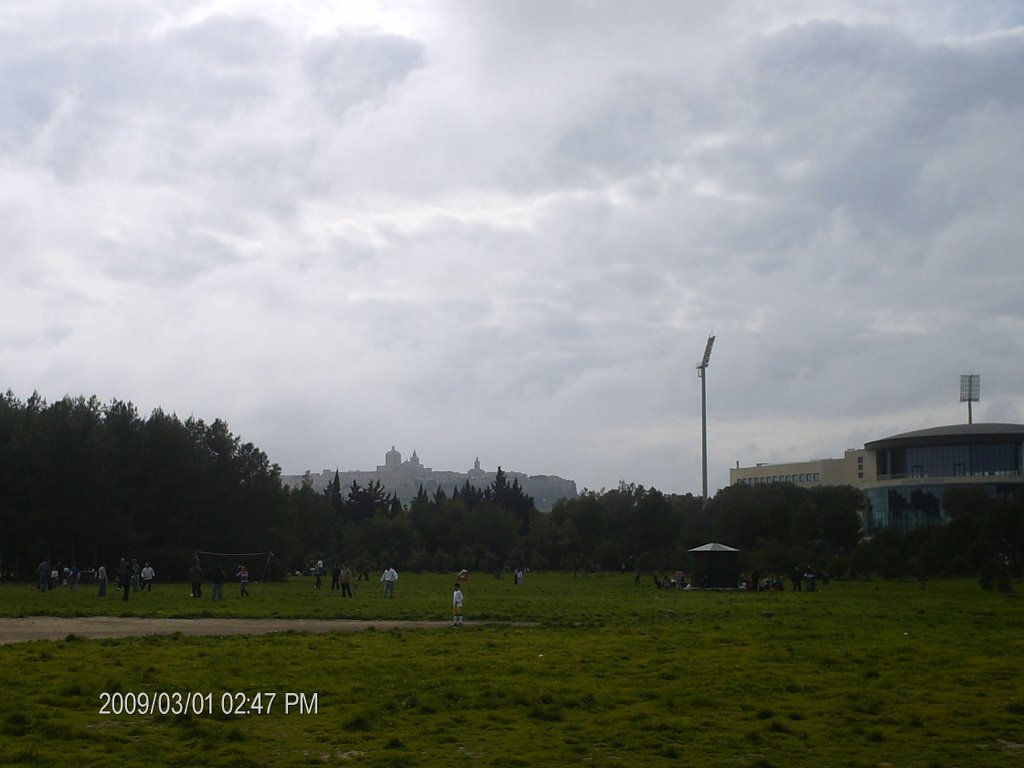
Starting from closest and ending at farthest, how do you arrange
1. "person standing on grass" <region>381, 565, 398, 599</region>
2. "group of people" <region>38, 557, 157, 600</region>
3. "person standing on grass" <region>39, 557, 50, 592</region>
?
"group of people" <region>38, 557, 157, 600</region> < "person standing on grass" <region>381, 565, 398, 599</region> < "person standing on grass" <region>39, 557, 50, 592</region>

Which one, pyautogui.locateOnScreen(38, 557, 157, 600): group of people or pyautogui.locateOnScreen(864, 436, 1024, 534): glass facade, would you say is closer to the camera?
pyautogui.locateOnScreen(38, 557, 157, 600): group of people

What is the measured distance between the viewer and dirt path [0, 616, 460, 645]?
30109 millimetres

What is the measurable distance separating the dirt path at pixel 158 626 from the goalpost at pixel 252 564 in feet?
157

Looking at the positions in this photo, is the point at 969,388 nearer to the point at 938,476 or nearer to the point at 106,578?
the point at 938,476

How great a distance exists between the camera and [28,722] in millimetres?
15492

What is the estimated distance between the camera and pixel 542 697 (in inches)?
729

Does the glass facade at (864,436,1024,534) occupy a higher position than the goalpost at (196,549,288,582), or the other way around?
the glass facade at (864,436,1024,534)

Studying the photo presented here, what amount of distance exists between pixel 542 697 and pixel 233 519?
3196 inches

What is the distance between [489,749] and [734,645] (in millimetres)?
13988

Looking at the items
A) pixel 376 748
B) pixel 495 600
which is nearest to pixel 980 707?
pixel 376 748

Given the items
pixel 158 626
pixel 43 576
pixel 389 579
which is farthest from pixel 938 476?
pixel 158 626

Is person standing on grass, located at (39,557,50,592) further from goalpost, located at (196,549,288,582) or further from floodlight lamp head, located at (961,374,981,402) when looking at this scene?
floodlight lamp head, located at (961,374,981,402)

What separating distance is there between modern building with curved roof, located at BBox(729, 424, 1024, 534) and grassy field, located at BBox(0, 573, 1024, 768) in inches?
4252
